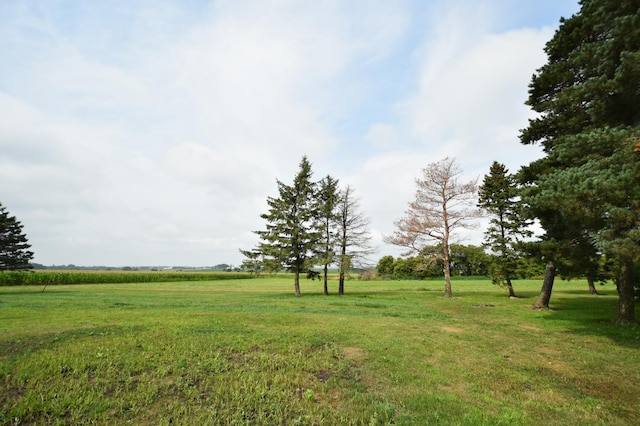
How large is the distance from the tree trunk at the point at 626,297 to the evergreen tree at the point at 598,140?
3 centimetres

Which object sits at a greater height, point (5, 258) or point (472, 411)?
point (5, 258)

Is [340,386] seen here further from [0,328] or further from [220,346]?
[0,328]

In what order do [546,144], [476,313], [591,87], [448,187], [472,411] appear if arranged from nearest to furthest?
[472,411], [591,87], [546,144], [476,313], [448,187]

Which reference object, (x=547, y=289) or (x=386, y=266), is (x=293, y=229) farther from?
(x=386, y=266)

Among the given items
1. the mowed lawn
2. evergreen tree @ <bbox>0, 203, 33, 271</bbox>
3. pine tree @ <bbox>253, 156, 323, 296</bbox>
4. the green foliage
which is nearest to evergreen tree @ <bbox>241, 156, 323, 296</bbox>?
pine tree @ <bbox>253, 156, 323, 296</bbox>

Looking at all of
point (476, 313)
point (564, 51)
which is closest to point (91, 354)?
point (476, 313)

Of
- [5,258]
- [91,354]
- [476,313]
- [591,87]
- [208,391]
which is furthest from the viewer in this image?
[5,258]

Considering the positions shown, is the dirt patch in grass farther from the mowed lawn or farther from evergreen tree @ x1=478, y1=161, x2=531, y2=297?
evergreen tree @ x1=478, y1=161, x2=531, y2=297

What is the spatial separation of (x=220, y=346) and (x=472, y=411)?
6.84 meters

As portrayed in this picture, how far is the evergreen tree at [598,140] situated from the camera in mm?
7625

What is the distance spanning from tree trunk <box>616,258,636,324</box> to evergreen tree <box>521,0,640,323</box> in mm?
33

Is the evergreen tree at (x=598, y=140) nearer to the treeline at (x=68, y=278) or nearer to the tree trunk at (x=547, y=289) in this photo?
the tree trunk at (x=547, y=289)

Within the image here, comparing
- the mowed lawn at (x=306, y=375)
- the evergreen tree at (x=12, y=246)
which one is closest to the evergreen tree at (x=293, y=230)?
the mowed lawn at (x=306, y=375)

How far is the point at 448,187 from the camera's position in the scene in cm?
2739
